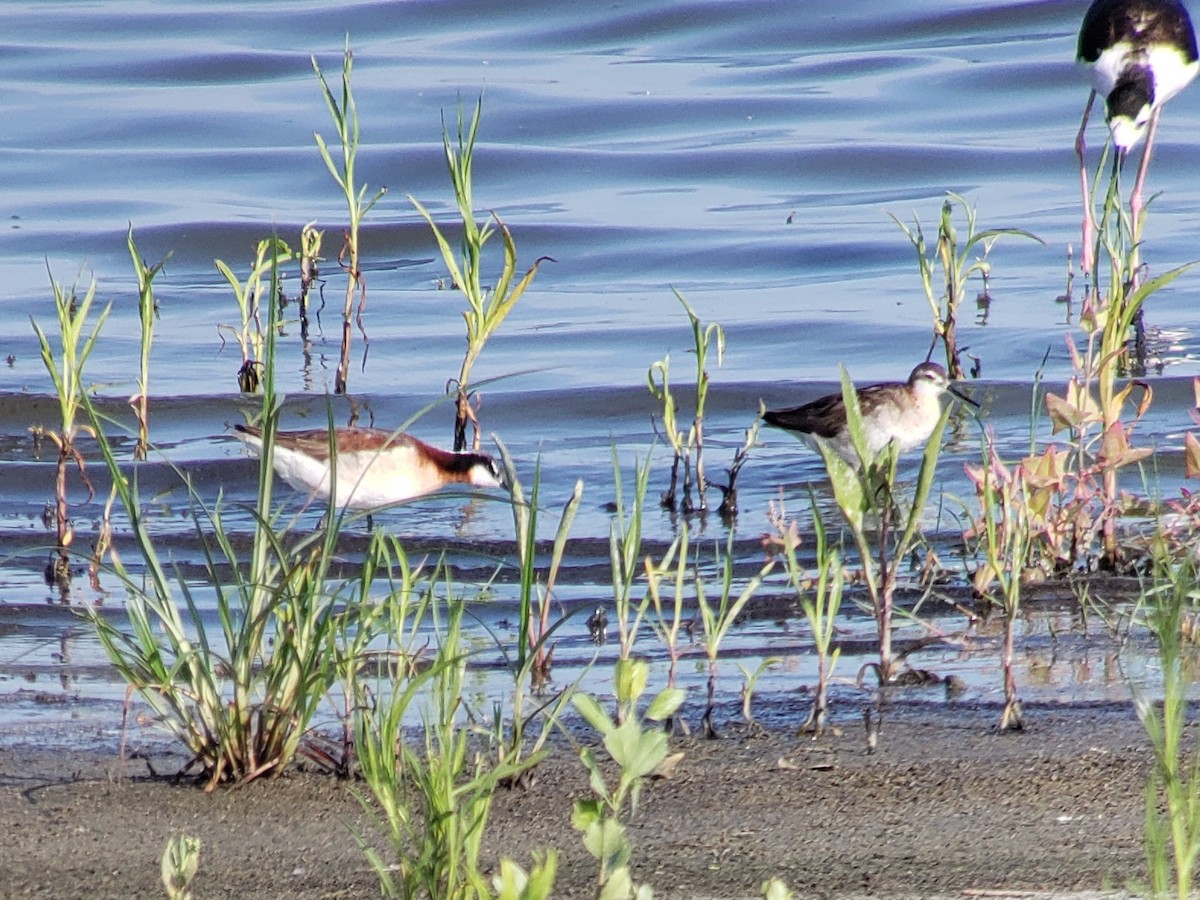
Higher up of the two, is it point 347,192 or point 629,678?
point 347,192

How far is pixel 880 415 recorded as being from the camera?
26.1 ft

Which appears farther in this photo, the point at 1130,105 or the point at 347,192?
the point at 1130,105

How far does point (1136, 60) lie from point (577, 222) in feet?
13.5

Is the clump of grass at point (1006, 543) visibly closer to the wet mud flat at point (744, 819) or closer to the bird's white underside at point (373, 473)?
the wet mud flat at point (744, 819)

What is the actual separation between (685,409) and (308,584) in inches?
226

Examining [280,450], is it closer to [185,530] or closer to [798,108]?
[185,530]

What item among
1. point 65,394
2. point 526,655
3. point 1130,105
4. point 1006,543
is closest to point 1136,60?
point 1130,105

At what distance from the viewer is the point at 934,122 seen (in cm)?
1736

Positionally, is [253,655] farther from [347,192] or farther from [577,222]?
[577,222]

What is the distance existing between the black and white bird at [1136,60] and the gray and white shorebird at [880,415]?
4.59 metres

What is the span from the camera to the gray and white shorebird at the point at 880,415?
7.81 metres

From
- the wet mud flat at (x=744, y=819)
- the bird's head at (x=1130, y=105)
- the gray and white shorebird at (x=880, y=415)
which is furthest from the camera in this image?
the bird's head at (x=1130, y=105)

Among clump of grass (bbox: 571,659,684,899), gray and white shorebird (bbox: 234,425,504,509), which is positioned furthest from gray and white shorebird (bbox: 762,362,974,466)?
clump of grass (bbox: 571,659,684,899)

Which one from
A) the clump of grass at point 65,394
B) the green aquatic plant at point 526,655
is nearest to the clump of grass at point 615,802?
the green aquatic plant at point 526,655
